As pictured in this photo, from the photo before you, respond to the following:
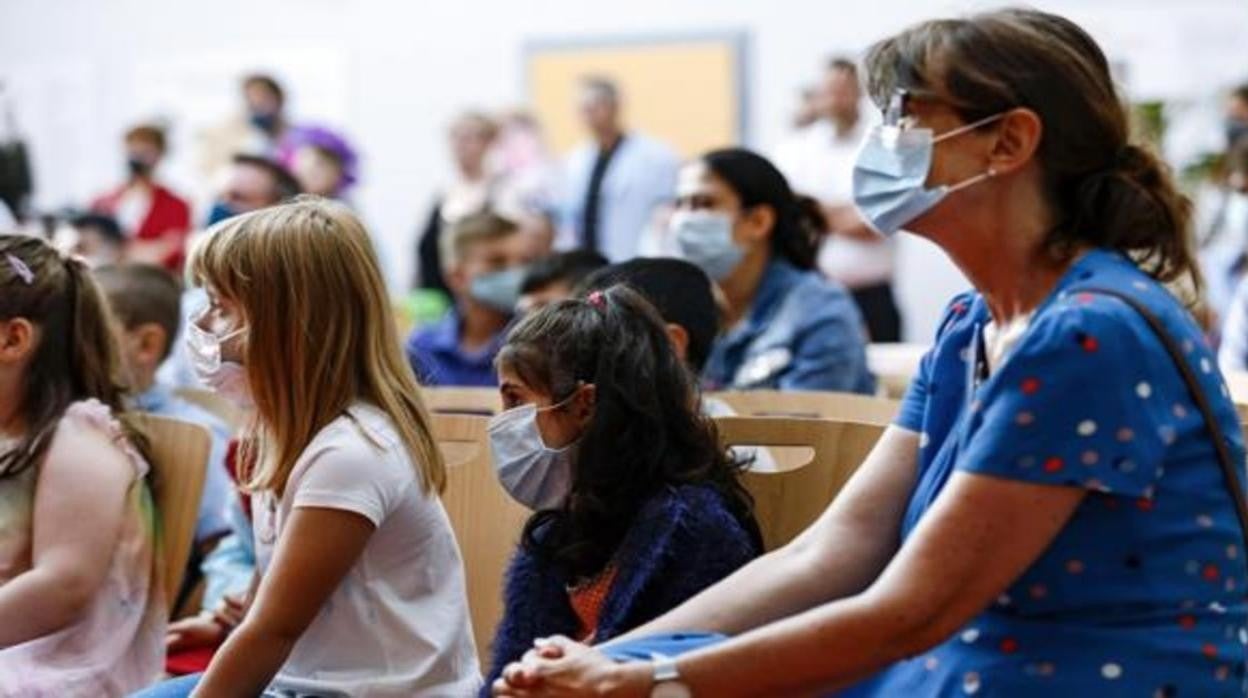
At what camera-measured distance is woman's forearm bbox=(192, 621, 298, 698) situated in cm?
232

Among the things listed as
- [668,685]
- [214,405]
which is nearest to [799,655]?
[668,685]

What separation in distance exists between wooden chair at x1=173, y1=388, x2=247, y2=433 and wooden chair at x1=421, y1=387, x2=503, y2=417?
409 mm

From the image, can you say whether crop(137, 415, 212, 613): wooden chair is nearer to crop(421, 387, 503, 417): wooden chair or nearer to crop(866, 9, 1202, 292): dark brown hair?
crop(421, 387, 503, 417): wooden chair

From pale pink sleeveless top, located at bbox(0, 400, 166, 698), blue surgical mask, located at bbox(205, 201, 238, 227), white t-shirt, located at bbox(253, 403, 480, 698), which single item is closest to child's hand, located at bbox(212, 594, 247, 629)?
pale pink sleeveless top, located at bbox(0, 400, 166, 698)

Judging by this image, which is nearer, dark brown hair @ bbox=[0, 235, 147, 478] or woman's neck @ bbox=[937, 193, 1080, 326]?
woman's neck @ bbox=[937, 193, 1080, 326]

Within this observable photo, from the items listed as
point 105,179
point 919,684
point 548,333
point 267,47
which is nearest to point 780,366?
point 548,333

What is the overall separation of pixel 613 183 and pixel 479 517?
18.5 ft

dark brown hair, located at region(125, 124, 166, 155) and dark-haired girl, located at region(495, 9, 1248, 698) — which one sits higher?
dark-haired girl, located at region(495, 9, 1248, 698)

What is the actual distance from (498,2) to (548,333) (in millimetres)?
7910

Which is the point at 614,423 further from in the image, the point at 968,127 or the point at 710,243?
the point at 710,243

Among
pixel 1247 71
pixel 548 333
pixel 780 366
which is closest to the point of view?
pixel 548 333

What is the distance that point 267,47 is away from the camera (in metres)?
10.9

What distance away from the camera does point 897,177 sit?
1908 mm

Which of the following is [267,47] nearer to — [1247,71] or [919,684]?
[1247,71]
